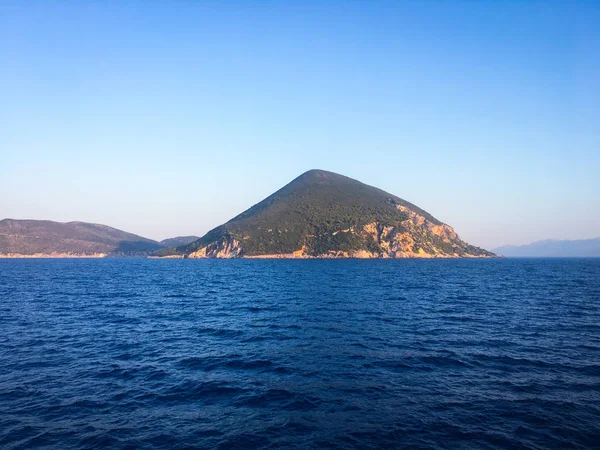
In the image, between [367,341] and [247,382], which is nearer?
[247,382]

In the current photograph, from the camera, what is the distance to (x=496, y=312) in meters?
47.2

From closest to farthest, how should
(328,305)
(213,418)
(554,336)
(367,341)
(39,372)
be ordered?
(213,418), (39,372), (367,341), (554,336), (328,305)

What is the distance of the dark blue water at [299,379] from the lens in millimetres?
16438

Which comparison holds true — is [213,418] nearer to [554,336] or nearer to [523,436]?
[523,436]

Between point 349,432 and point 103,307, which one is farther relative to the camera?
point 103,307

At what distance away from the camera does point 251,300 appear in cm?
5694

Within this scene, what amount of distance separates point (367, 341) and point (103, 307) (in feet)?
128

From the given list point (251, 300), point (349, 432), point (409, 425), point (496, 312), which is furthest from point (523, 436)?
point (251, 300)

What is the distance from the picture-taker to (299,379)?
75.7ft

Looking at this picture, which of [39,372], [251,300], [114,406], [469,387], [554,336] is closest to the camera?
[114,406]

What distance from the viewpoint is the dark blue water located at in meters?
16.4

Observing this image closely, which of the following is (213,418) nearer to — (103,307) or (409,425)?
(409,425)

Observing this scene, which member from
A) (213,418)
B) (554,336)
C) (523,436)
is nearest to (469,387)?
(523,436)

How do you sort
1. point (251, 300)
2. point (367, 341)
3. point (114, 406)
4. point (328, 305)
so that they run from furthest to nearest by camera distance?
point (251, 300), point (328, 305), point (367, 341), point (114, 406)
